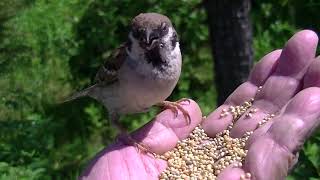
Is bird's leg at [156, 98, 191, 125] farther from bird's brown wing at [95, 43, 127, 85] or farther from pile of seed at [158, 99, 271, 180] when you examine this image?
bird's brown wing at [95, 43, 127, 85]

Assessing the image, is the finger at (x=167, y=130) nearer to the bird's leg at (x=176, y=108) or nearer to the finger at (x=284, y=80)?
the bird's leg at (x=176, y=108)

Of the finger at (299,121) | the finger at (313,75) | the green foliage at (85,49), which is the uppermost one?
the finger at (313,75)

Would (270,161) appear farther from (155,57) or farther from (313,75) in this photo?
(155,57)

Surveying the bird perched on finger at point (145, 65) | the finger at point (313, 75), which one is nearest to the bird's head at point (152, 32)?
the bird perched on finger at point (145, 65)

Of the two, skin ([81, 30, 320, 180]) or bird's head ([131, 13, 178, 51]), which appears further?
bird's head ([131, 13, 178, 51])

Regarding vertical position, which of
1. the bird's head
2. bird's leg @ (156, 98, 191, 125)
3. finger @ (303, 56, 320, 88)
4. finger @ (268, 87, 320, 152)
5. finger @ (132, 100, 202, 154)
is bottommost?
finger @ (132, 100, 202, 154)

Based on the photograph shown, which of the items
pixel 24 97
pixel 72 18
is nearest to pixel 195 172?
pixel 24 97

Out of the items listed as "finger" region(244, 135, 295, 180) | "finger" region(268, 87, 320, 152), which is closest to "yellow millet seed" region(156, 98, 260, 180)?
"finger" region(244, 135, 295, 180)

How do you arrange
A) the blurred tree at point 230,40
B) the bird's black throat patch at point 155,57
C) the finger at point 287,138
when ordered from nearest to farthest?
the finger at point 287,138 < the bird's black throat patch at point 155,57 < the blurred tree at point 230,40
